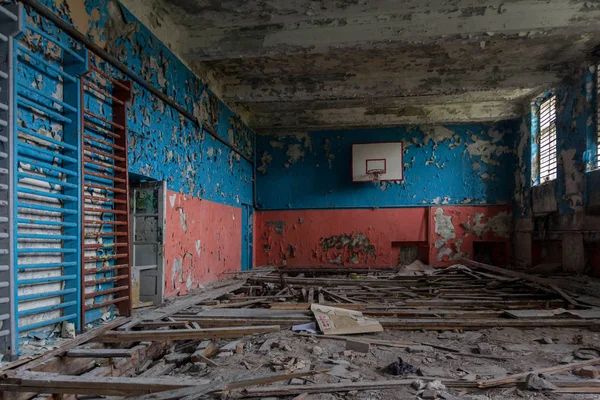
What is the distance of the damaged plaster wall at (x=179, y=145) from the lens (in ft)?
15.4

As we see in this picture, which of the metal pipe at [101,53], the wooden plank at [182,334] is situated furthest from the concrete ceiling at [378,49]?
the wooden plank at [182,334]

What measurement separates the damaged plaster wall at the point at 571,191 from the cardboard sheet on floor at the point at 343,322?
519 cm

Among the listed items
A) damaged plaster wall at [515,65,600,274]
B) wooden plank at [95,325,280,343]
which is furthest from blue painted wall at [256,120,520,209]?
wooden plank at [95,325,280,343]

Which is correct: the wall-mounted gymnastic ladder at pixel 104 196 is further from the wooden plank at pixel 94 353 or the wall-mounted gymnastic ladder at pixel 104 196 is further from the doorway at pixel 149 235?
the doorway at pixel 149 235

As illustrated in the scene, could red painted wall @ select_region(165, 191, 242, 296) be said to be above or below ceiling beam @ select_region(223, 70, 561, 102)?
below

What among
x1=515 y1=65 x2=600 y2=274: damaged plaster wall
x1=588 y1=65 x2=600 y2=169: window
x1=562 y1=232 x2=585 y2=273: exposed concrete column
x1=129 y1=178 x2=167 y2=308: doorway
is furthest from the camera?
x1=562 y1=232 x2=585 y2=273: exposed concrete column

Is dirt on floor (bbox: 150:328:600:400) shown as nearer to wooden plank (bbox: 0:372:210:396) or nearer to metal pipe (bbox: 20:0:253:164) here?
wooden plank (bbox: 0:372:210:396)

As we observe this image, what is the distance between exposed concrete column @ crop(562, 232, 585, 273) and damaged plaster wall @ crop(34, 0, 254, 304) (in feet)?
23.0

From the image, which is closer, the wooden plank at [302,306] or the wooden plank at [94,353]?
the wooden plank at [94,353]

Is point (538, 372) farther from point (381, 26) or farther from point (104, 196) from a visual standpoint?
point (381, 26)

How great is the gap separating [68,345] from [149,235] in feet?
8.19

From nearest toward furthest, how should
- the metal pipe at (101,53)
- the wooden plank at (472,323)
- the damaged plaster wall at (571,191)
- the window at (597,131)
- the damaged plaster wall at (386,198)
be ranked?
1. the metal pipe at (101,53)
2. the wooden plank at (472,323)
3. the window at (597,131)
4. the damaged plaster wall at (571,191)
5. the damaged plaster wall at (386,198)

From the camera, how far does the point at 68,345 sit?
350 centimetres

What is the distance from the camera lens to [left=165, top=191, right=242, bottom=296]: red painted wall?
618cm
